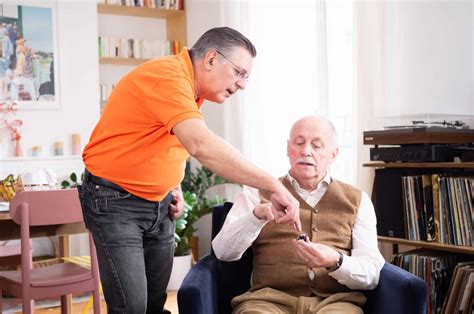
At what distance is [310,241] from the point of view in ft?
7.36

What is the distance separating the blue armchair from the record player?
3.20ft

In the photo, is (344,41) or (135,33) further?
(135,33)

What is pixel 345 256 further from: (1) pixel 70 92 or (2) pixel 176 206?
(1) pixel 70 92

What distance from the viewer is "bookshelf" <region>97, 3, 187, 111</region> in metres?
5.64

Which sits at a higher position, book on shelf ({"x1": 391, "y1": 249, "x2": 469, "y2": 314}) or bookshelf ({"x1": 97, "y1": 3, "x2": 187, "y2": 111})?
bookshelf ({"x1": 97, "y1": 3, "x2": 187, "y2": 111})

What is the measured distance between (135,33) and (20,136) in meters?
1.52

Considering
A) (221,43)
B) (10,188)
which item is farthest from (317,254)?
(10,188)

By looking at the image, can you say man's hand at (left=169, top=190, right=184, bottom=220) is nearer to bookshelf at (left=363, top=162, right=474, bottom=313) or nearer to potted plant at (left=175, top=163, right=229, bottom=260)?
bookshelf at (left=363, top=162, right=474, bottom=313)

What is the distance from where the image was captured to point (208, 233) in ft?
18.0

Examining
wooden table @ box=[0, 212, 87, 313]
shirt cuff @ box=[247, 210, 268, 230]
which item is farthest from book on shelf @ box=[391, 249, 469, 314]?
wooden table @ box=[0, 212, 87, 313]

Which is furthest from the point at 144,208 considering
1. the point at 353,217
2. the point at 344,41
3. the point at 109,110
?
the point at 344,41

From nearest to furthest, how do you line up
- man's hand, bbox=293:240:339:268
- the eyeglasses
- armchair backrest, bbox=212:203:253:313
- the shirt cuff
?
1. the eyeglasses
2. man's hand, bbox=293:240:339:268
3. the shirt cuff
4. armchair backrest, bbox=212:203:253:313

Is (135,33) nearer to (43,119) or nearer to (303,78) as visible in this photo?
(43,119)

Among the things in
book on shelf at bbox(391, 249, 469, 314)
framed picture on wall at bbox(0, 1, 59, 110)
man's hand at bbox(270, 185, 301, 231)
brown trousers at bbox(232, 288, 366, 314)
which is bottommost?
book on shelf at bbox(391, 249, 469, 314)
